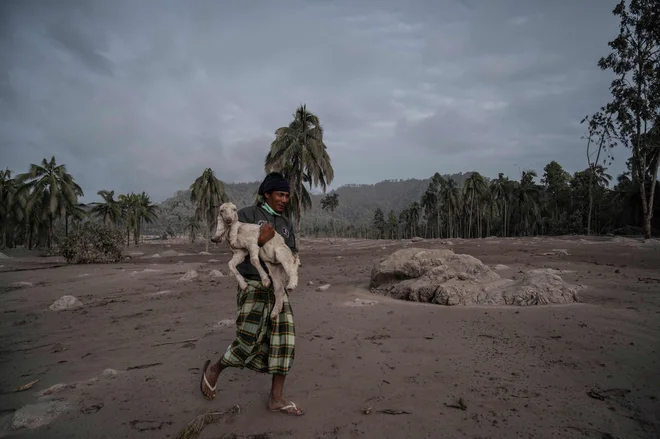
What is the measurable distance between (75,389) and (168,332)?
6.95 feet

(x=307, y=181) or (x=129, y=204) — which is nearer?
(x=307, y=181)

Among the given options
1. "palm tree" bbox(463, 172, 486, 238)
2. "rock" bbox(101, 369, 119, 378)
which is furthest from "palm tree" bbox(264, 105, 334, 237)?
"palm tree" bbox(463, 172, 486, 238)

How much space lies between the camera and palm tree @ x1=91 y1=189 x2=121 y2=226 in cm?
4297

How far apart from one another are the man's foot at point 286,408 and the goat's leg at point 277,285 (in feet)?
2.40

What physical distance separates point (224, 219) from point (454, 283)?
5326 mm

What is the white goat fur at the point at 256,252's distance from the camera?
287 centimetres

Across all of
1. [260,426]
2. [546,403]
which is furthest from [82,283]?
[546,403]

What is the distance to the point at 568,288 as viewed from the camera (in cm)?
591

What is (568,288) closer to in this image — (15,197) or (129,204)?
(15,197)

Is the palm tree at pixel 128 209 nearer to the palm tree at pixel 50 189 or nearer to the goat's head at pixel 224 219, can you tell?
the palm tree at pixel 50 189

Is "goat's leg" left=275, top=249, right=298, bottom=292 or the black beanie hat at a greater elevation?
→ the black beanie hat

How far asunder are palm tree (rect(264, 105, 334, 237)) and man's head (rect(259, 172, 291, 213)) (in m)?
20.4

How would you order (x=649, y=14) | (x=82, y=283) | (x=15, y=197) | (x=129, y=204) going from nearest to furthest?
(x=82, y=283) → (x=649, y=14) → (x=15, y=197) → (x=129, y=204)

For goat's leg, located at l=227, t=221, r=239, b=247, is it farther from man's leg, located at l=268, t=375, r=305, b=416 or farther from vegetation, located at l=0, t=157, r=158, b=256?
vegetation, located at l=0, t=157, r=158, b=256
